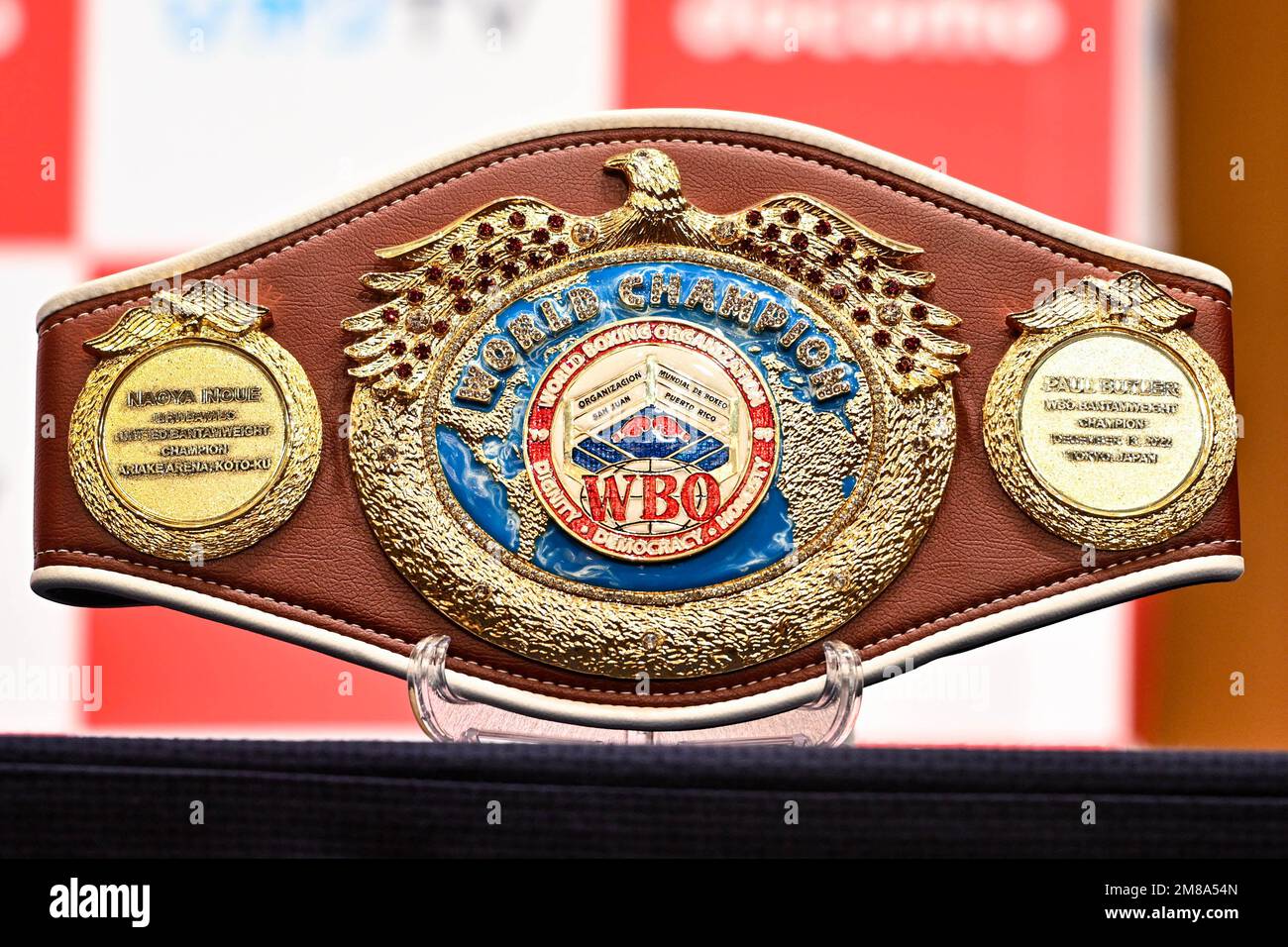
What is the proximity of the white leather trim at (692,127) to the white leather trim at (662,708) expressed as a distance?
22 cm

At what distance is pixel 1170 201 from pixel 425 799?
1.10 metres

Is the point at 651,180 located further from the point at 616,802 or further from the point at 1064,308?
the point at 616,802

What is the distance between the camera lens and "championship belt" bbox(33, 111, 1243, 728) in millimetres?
1047

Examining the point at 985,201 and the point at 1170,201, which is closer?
the point at 985,201

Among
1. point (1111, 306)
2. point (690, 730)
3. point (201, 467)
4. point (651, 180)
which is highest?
point (651, 180)

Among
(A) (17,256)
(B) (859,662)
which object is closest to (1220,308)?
(B) (859,662)

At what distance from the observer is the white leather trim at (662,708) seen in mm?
1036

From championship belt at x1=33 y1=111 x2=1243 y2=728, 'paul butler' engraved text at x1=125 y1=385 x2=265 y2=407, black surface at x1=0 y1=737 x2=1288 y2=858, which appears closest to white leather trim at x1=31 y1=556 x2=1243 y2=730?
championship belt at x1=33 y1=111 x2=1243 y2=728

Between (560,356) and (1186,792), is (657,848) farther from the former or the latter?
(560,356)

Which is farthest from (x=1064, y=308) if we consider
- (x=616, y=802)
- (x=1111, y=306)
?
(x=616, y=802)

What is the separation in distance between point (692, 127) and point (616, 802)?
22.8 inches

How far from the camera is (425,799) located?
0.72m

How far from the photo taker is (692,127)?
1.11 m

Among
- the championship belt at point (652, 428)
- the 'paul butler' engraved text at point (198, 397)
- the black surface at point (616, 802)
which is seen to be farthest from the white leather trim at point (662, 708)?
the black surface at point (616, 802)
